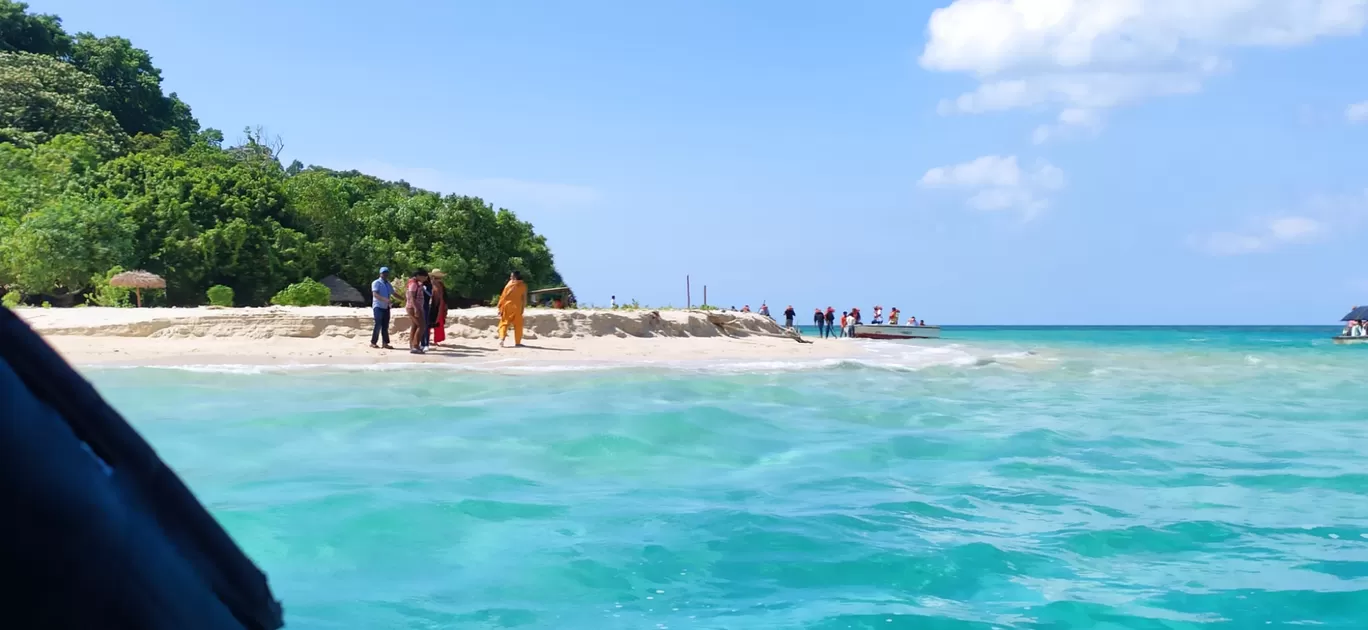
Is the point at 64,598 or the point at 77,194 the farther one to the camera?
A: the point at 77,194

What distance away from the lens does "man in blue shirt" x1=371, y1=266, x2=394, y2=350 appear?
18391 mm

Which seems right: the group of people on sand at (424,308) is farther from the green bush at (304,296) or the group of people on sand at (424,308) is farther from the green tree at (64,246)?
the green tree at (64,246)

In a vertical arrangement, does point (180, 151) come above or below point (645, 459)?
above

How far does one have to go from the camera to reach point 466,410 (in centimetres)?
1214

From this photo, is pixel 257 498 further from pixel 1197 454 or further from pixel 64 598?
pixel 1197 454

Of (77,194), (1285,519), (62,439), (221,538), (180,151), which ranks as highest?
(180,151)

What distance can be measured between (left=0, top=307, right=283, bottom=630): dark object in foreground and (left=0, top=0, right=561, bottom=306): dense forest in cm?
3201

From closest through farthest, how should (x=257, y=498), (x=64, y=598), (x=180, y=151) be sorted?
(x=64, y=598) < (x=257, y=498) < (x=180, y=151)

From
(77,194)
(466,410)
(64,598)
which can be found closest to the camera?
(64,598)

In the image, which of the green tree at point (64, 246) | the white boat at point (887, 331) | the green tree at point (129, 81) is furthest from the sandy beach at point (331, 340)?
the green tree at point (129, 81)

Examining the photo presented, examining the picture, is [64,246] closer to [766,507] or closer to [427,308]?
[427,308]

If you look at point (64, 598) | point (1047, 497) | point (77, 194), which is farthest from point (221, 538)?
point (77, 194)

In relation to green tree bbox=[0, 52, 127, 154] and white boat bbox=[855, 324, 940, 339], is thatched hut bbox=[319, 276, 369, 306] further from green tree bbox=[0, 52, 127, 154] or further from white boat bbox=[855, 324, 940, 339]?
white boat bbox=[855, 324, 940, 339]

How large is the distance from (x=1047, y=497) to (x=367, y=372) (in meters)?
12.1
